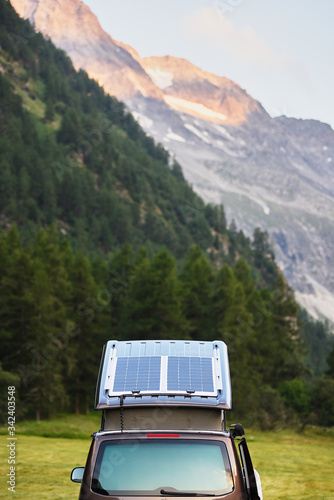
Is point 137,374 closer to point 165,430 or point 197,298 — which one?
point 165,430

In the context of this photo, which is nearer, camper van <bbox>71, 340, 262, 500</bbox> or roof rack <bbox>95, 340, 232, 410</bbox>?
camper van <bbox>71, 340, 262, 500</bbox>

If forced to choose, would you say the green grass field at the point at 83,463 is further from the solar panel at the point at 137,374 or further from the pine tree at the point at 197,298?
the pine tree at the point at 197,298

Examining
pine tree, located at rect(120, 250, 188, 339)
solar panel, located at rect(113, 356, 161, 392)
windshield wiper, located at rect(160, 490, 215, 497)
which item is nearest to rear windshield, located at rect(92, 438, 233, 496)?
windshield wiper, located at rect(160, 490, 215, 497)

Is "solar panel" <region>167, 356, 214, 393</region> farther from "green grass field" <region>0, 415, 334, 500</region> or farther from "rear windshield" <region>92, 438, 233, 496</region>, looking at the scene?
"green grass field" <region>0, 415, 334, 500</region>

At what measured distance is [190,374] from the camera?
9.98m

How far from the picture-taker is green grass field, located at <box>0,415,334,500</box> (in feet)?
59.3

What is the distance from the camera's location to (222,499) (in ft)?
25.1

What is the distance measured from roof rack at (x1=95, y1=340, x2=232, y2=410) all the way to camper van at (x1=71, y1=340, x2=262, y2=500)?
0.05 feet

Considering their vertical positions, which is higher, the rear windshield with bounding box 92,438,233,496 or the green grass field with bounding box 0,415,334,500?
the rear windshield with bounding box 92,438,233,496

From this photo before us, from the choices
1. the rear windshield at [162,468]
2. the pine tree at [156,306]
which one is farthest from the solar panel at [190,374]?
the pine tree at [156,306]

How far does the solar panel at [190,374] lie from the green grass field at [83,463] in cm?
793

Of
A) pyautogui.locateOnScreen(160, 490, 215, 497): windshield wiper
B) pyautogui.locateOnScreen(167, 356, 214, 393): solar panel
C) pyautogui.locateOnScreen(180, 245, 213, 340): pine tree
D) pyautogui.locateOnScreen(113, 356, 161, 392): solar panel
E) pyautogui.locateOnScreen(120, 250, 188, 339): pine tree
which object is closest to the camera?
pyautogui.locateOnScreen(160, 490, 215, 497): windshield wiper

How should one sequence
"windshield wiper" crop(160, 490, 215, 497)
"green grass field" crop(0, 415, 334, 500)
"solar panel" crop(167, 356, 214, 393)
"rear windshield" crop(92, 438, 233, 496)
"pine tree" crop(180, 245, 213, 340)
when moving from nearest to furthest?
"windshield wiper" crop(160, 490, 215, 497)
"rear windshield" crop(92, 438, 233, 496)
"solar panel" crop(167, 356, 214, 393)
"green grass field" crop(0, 415, 334, 500)
"pine tree" crop(180, 245, 213, 340)

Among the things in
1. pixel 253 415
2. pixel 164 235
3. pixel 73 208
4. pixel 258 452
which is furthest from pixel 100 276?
pixel 164 235
